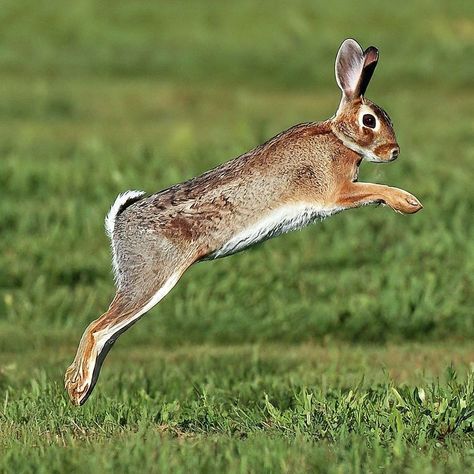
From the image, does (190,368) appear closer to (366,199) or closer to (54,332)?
(54,332)

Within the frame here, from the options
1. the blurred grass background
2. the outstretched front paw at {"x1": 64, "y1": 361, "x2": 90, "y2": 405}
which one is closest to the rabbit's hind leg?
the outstretched front paw at {"x1": 64, "y1": 361, "x2": 90, "y2": 405}

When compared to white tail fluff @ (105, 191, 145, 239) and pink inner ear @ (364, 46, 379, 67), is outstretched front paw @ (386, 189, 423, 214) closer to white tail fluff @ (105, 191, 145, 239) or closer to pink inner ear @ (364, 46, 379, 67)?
pink inner ear @ (364, 46, 379, 67)

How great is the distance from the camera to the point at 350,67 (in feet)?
22.4

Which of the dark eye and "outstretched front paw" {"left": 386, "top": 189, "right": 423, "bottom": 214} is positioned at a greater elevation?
the dark eye

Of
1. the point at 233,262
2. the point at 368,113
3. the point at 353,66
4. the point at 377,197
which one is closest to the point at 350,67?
the point at 353,66

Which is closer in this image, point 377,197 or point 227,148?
point 377,197

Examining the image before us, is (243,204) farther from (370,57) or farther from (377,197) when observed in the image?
(370,57)

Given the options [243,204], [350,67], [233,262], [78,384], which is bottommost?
[78,384]

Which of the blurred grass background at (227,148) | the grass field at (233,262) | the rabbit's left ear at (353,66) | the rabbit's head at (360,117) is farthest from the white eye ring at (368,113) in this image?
the blurred grass background at (227,148)

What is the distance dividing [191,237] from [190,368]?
242cm

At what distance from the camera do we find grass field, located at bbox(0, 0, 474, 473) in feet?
19.6

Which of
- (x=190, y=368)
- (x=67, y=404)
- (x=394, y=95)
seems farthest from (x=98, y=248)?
(x=394, y=95)

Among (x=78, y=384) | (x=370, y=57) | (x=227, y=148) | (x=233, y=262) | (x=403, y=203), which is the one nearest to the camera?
(x=78, y=384)

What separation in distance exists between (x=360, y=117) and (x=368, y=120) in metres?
0.04
